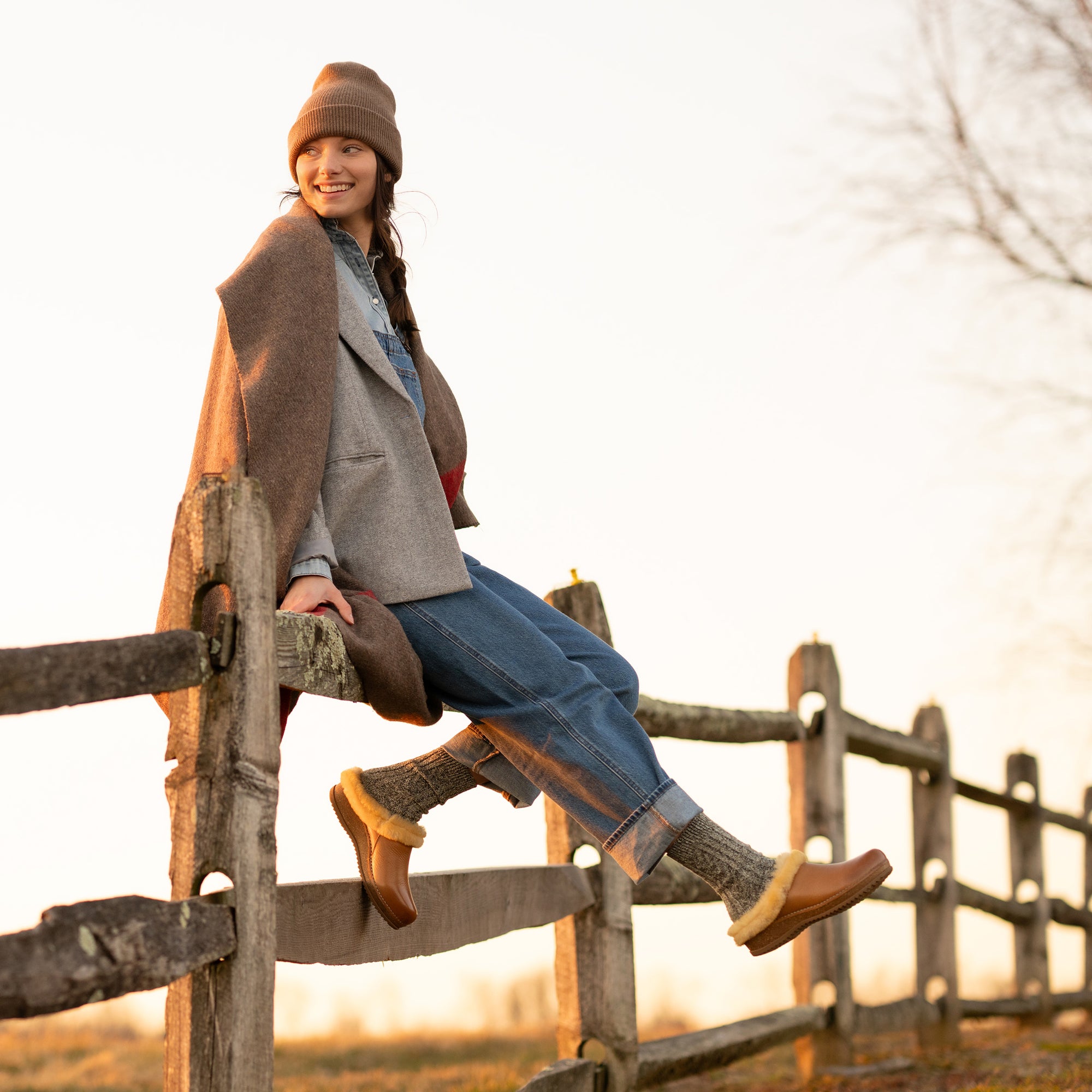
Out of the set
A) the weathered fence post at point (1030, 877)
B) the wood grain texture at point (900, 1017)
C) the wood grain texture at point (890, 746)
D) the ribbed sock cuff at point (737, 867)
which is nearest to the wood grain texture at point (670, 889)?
the ribbed sock cuff at point (737, 867)

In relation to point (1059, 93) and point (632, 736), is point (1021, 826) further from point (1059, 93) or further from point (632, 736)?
point (632, 736)

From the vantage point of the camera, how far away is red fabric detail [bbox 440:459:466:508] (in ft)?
9.36

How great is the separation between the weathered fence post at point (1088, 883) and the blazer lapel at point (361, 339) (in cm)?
805

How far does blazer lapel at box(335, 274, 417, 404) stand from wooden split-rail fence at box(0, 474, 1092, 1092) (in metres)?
0.58

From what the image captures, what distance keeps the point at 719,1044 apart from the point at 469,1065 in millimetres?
1718

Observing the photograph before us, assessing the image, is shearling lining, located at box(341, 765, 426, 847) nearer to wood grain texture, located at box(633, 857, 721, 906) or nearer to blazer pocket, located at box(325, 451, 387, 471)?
blazer pocket, located at box(325, 451, 387, 471)

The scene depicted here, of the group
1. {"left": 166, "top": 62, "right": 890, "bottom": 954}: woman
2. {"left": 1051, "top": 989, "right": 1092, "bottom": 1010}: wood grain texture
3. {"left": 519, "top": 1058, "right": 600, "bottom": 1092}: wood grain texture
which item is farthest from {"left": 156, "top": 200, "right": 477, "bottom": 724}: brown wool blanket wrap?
{"left": 1051, "top": 989, "right": 1092, "bottom": 1010}: wood grain texture

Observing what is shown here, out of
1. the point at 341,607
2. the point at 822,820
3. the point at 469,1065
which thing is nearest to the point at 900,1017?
the point at 822,820

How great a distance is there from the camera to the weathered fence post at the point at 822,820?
5.05 meters

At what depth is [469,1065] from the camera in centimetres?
545

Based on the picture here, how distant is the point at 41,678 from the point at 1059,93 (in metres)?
7.23

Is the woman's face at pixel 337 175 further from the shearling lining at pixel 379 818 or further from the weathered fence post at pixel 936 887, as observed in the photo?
the weathered fence post at pixel 936 887

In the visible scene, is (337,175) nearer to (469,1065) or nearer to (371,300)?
(371,300)

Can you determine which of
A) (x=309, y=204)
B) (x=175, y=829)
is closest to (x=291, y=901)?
(x=175, y=829)
